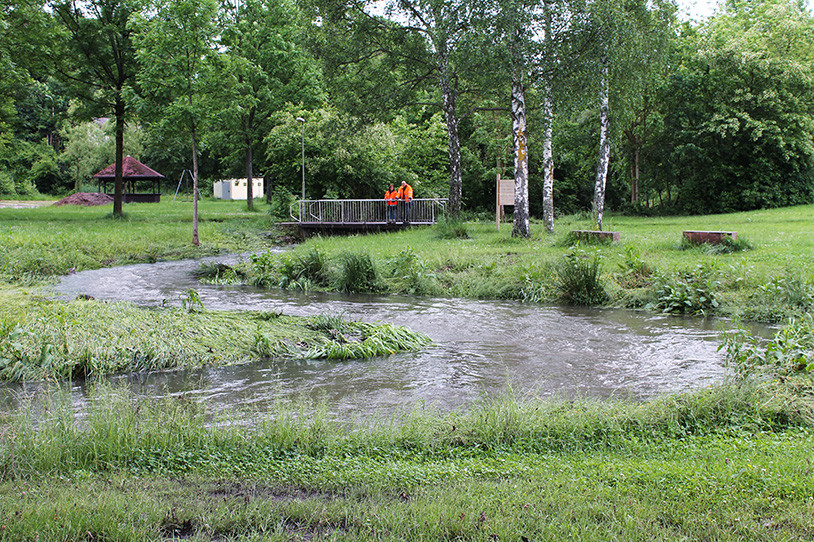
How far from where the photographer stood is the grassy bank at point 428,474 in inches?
136

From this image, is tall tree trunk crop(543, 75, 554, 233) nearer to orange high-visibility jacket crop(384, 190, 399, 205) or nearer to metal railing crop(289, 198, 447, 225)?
metal railing crop(289, 198, 447, 225)

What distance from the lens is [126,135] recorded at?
61656mm

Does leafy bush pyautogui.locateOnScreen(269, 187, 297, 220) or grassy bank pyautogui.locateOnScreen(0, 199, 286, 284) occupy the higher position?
leafy bush pyautogui.locateOnScreen(269, 187, 297, 220)

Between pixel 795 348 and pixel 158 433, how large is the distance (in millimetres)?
6535

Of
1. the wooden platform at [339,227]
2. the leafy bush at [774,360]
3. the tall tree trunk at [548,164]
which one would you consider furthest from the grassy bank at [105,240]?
the leafy bush at [774,360]

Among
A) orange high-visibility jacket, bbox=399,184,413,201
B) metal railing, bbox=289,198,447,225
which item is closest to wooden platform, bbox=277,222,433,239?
metal railing, bbox=289,198,447,225

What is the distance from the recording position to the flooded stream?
699 centimetres

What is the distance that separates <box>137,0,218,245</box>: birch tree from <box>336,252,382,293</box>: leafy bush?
891 centimetres

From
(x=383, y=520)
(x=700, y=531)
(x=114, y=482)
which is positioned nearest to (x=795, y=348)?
(x=700, y=531)

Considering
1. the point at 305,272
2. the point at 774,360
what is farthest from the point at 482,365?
the point at 305,272

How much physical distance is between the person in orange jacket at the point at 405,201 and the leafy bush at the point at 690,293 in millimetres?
16852

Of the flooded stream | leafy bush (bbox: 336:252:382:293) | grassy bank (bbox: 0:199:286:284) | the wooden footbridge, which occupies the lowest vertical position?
the flooded stream

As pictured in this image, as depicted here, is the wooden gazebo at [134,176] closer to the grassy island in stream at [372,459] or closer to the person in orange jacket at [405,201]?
the person in orange jacket at [405,201]

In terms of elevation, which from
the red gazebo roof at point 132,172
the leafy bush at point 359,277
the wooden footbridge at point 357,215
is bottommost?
the leafy bush at point 359,277
